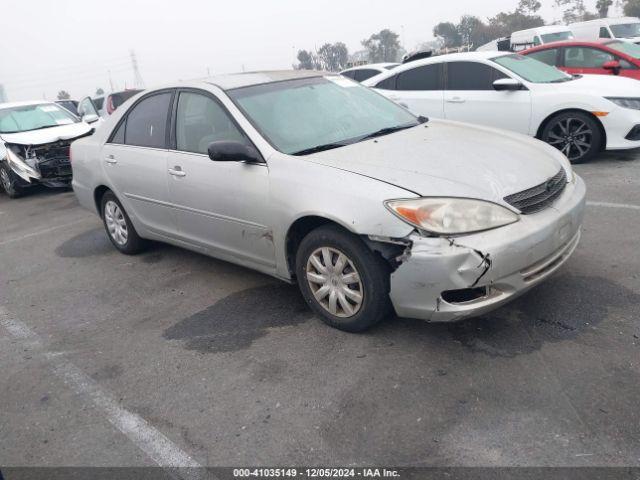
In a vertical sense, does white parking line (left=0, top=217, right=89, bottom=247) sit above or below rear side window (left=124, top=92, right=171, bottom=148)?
below

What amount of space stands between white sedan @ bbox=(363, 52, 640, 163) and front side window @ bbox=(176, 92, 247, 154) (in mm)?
3753

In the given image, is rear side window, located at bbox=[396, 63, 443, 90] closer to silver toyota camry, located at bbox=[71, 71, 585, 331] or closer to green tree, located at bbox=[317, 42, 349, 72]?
silver toyota camry, located at bbox=[71, 71, 585, 331]

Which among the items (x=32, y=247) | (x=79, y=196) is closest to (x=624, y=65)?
(x=79, y=196)

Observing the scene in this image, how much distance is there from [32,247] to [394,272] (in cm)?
493

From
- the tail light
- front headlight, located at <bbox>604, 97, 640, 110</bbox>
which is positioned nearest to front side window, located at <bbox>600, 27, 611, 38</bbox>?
front headlight, located at <bbox>604, 97, 640, 110</bbox>

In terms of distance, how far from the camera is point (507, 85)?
7.00 m

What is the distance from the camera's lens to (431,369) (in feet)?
9.73

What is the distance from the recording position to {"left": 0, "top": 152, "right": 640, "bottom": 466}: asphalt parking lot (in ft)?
8.06

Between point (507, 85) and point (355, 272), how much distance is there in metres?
4.88

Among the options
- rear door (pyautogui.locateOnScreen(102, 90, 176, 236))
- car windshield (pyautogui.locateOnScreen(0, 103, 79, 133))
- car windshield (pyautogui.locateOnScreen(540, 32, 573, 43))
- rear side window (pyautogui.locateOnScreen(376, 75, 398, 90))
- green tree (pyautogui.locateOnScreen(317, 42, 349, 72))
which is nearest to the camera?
rear door (pyautogui.locateOnScreen(102, 90, 176, 236))

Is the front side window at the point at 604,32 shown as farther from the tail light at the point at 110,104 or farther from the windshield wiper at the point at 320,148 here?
the windshield wiper at the point at 320,148

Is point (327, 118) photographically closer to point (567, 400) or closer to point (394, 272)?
point (394, 272)

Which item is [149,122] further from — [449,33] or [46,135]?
[449,33]

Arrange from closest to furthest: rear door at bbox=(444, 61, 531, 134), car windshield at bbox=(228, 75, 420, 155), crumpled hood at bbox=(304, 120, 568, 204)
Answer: crumpled hood at bbox=(304, 120, 568, 204)
car windshield at bbox=(228, 75, 420, 155)
rear door at bbox=(444, 61, 531, 134)
